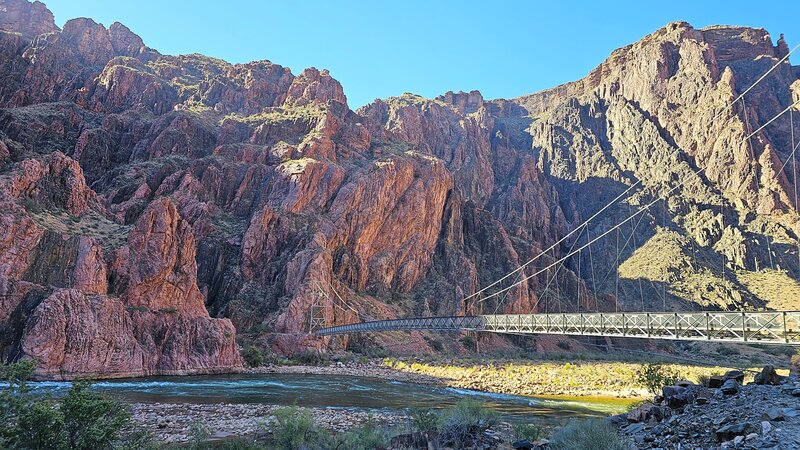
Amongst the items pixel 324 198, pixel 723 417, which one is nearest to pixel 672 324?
pixel 723 417

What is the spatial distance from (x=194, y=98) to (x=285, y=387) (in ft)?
336

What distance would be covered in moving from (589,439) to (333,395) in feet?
70.9

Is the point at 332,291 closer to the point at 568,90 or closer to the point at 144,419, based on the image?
the point at 144,419

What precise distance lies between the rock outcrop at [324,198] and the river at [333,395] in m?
5.98

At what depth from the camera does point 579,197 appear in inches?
5094

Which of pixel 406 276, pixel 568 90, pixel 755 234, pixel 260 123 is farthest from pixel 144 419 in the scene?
pixel 568 90

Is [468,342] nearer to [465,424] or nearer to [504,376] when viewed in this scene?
[504,376]

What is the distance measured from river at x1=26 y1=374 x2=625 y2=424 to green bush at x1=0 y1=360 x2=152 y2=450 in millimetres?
12148

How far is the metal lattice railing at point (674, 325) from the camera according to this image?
683 inches

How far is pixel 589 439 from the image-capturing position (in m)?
9.66

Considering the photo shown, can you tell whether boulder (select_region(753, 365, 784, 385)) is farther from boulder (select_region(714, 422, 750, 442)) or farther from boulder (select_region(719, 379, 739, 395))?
boulder (select_region(714, 422, 750, 442))

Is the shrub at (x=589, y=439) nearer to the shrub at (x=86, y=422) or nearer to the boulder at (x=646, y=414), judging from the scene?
the boulder at (x=646, y=414)

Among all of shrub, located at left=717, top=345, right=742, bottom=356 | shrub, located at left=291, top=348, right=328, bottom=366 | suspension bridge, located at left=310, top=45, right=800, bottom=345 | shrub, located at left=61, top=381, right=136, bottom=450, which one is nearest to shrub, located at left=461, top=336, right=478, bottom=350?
suspension bridge, located at left=310, top=45, right=800, bottom=345

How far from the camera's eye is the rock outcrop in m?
40.0
